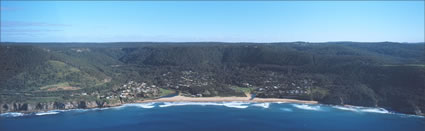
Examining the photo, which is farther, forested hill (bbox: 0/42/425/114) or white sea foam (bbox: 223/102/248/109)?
white sea foam (bbox: 223/102/248/109)

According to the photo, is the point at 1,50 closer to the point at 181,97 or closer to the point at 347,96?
the point at 181,97

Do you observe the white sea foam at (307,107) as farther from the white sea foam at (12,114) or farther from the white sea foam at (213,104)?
the white sea foam at (12,114)

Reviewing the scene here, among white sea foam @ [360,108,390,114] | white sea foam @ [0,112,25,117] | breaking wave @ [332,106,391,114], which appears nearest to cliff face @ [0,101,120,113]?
white sea foam @ [0,112,25,117]

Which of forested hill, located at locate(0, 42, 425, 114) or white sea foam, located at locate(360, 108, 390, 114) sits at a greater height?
forested hill, located at locate(0, 42, 425, 114)

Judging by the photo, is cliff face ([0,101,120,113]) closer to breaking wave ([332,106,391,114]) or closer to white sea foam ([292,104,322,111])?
white sea foam ([292,104,322,111])

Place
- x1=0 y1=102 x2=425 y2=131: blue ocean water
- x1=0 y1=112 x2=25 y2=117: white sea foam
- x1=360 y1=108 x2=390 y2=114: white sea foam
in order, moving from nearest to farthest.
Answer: x1=0 y1=102 x2=425 y2=131: blue ocean water, x1=0 y1=112 x2=25 y2=117: white sea foam, x1=360 y1=108 x2=390 y2=114: white sea foam

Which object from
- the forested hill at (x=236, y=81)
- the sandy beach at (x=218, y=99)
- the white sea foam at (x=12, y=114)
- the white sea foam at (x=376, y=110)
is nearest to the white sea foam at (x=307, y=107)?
the sandy beach at (x=218, y=99)

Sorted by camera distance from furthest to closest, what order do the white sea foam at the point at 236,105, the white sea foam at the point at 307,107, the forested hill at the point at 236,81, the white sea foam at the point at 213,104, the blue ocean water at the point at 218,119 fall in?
the white sea foam at the point at 213,104
the white sea foam at the point at 236,105
the forested hill at the point at 236,81
the white sea foam at the point at 307,107
the blue ocean water at the point at 218,119
